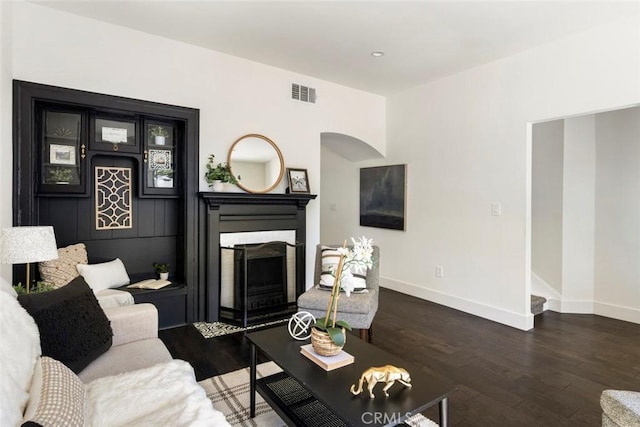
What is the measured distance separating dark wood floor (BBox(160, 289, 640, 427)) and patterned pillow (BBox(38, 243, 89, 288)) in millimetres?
926

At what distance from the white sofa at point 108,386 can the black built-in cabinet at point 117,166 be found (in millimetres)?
1552

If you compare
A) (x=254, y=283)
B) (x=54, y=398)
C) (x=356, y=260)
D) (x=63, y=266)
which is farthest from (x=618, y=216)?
(x=63, y=266)

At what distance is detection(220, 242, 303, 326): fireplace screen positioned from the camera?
3.49 m

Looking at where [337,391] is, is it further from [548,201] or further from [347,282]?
[548,201]

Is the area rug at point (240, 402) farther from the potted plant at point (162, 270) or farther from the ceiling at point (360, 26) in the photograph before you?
the ceiling at point (360, 26)

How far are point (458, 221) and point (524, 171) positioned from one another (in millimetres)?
909

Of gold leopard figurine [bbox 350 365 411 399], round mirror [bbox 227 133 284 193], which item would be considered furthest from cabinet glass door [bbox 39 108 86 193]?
gold leopard figurine [bbox 350 365 411 399]

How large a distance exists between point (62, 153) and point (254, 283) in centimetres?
206

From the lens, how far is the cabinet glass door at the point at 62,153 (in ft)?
9.44

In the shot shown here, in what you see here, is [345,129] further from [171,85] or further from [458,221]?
[171,85]

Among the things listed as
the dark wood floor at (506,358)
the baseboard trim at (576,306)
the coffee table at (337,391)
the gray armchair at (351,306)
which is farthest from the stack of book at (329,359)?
the baseboard trim at (576,306)

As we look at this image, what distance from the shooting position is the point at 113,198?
3.28 m

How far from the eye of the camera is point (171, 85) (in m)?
3.32

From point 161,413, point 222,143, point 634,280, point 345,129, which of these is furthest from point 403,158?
point 161,413
